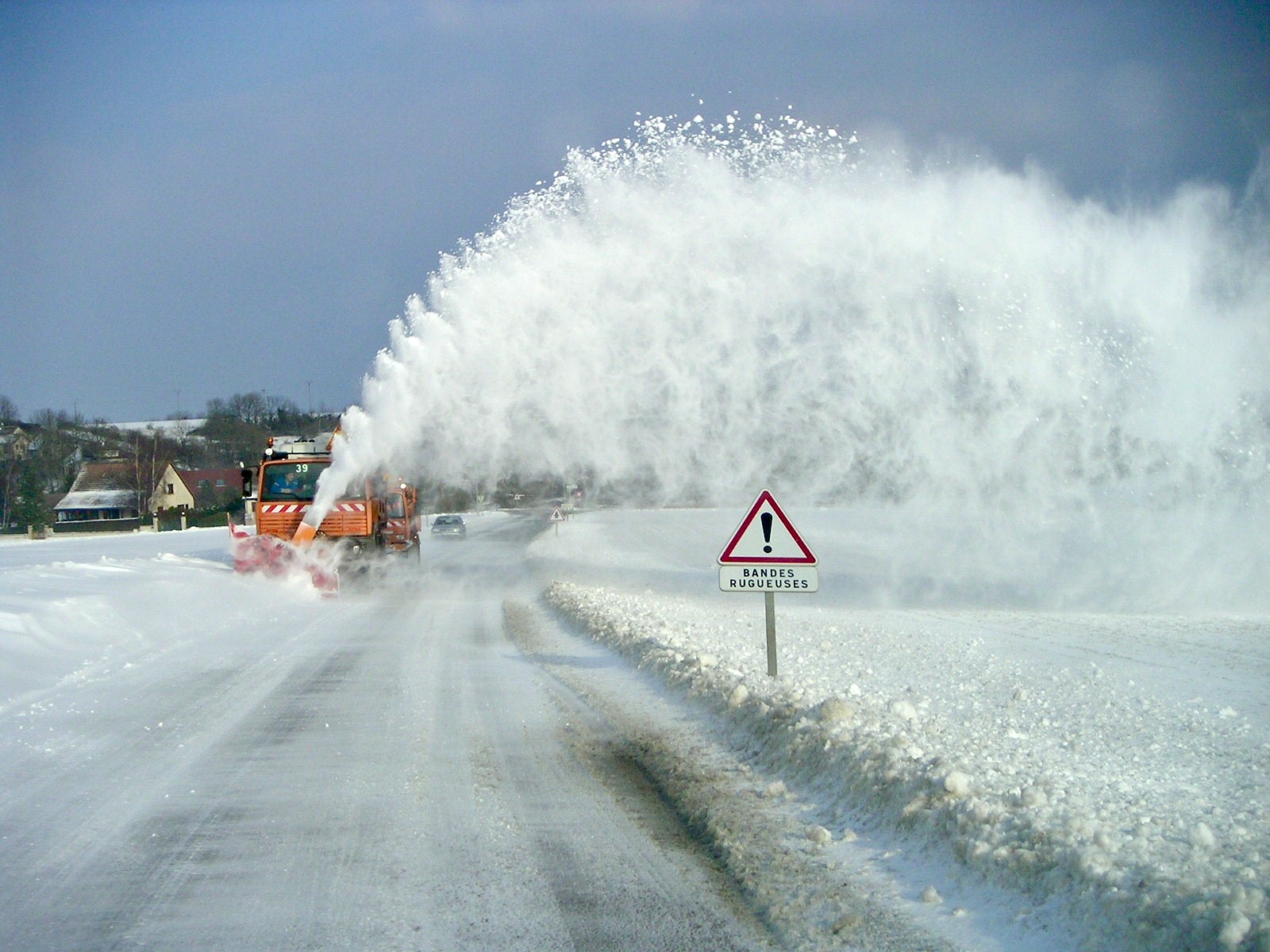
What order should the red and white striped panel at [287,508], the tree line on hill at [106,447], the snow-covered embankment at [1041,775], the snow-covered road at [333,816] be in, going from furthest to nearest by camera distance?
the tree line on hill at [106,447]
the red and white striped panel at [287,508]
the snow-covered road at [333,816]
the snow-covered embankment at [1041,775]

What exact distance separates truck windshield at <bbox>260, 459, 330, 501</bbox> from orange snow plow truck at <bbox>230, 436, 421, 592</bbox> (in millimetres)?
17


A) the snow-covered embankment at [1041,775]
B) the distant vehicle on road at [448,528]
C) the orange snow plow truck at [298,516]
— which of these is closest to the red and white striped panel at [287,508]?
the orange snow plow truck at [298,516]

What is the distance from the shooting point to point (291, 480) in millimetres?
21500

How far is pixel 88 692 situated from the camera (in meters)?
9.75

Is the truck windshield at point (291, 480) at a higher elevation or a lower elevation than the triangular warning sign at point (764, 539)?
higher

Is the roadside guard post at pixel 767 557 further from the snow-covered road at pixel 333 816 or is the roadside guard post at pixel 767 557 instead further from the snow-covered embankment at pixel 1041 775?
the snow-covered road at pixel 333 816

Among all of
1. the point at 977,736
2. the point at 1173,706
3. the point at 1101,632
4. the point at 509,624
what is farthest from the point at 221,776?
the point at 1101,632

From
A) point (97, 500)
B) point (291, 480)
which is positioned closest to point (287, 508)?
point (291, 480)

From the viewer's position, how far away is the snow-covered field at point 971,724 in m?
4.34

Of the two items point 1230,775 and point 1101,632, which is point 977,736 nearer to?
point 1230,775

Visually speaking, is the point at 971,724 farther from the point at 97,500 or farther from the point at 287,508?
the point at 97,500

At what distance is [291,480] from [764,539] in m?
14.9

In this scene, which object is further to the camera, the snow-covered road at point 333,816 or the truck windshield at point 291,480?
the truck windshield at point 291,480

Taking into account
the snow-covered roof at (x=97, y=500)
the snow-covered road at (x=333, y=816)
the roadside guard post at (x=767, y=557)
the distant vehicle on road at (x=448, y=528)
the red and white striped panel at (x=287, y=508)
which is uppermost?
the snow-covered roof at (x=97, y=500)
